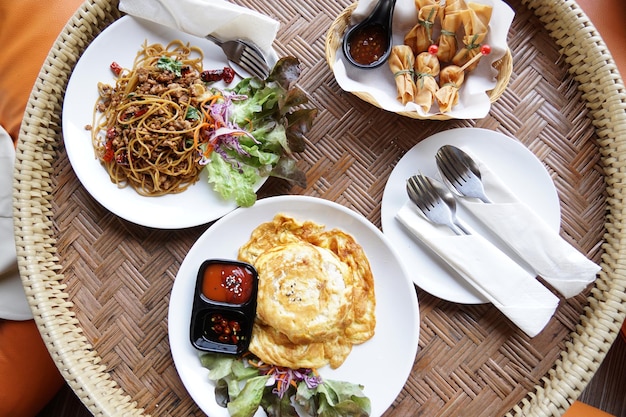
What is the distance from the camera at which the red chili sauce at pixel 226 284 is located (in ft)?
8.52

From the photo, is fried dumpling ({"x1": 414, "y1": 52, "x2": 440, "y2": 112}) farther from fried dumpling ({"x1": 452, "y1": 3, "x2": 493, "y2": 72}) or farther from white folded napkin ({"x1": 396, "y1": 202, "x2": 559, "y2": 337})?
white folded napkin ({"x1": 396, "y1": 202, "x2": 559, "y2": 337})

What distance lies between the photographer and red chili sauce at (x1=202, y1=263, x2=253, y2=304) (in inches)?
102

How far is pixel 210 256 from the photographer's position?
2713 millimetres

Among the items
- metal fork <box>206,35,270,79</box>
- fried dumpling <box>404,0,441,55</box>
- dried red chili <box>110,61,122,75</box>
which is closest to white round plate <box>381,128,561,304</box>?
fried dumpling <box>404,0,441,55</box>

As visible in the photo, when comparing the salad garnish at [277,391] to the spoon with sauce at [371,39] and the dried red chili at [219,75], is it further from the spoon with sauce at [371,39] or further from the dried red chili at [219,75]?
the spoon with sauce at [371,39]

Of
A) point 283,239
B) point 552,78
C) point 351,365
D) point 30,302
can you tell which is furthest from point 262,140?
point 552,78

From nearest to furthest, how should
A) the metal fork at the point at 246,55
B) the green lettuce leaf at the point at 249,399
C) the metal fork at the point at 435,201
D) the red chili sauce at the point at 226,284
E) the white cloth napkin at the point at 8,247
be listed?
the green lettuce leaf at the point at 249,399 → the red chili sauce at the point at 226,284 → the metal fork at the point at 435,201 → the metal fork at the point at 246,55 → the white cloth napkin at the point at 8,247

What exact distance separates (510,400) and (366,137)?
156cm

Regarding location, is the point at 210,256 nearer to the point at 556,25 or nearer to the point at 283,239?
the point at 283,239

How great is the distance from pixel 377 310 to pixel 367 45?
1.37 meters

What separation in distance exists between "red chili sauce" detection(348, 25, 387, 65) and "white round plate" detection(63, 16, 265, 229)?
2.32 ft

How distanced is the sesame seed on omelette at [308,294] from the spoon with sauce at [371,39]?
908 millimetres

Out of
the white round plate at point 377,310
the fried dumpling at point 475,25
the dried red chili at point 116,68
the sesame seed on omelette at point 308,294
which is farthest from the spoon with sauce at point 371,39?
the dried red chili at point 116,68

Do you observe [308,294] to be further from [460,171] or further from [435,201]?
[460,171]
